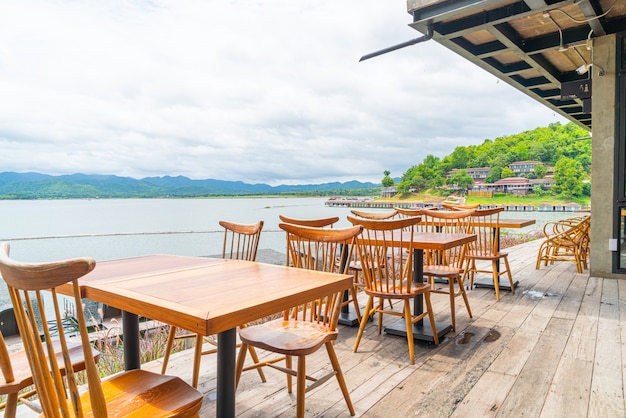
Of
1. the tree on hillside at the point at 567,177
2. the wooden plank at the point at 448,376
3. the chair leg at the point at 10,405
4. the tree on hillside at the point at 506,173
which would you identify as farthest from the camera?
the tree on hillside at the point at 506,173

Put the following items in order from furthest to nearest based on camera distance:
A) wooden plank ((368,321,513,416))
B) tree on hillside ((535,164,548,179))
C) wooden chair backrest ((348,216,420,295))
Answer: tree on hillside ((535,164,548,179)), wooden chair backrest ((348,216,420,295)), wooden plank ((368,321,513,416))

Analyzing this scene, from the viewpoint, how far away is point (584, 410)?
1.97 meters

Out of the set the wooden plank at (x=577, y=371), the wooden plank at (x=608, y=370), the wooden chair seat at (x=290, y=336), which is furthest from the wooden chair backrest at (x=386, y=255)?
the wooden plank at (x=608, y=370)


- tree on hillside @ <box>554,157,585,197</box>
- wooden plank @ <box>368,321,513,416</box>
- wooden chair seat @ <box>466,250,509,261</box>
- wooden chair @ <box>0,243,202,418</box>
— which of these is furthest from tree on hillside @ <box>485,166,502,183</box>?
wooden chair @ <box>0,243,202,418</box>

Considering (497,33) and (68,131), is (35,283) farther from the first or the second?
(68,131)

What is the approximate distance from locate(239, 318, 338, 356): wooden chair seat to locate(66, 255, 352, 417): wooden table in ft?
0.95

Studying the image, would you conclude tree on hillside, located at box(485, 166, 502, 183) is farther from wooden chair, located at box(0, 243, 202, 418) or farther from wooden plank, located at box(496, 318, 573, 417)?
wooden chair, located at box(0, 243, 202, 418)

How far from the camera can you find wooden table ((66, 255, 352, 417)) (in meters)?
1.24

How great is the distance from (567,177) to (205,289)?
17.7 metres

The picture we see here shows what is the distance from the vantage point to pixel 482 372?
2434 mm

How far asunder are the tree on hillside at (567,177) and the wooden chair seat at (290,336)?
15898 millimetres

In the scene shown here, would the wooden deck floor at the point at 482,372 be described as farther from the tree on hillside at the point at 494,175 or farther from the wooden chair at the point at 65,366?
the tree on hillside at the point at 494,175

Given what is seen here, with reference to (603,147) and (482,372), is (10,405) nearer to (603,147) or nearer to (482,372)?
(482,372)

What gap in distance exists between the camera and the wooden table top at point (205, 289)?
1.23 meters
